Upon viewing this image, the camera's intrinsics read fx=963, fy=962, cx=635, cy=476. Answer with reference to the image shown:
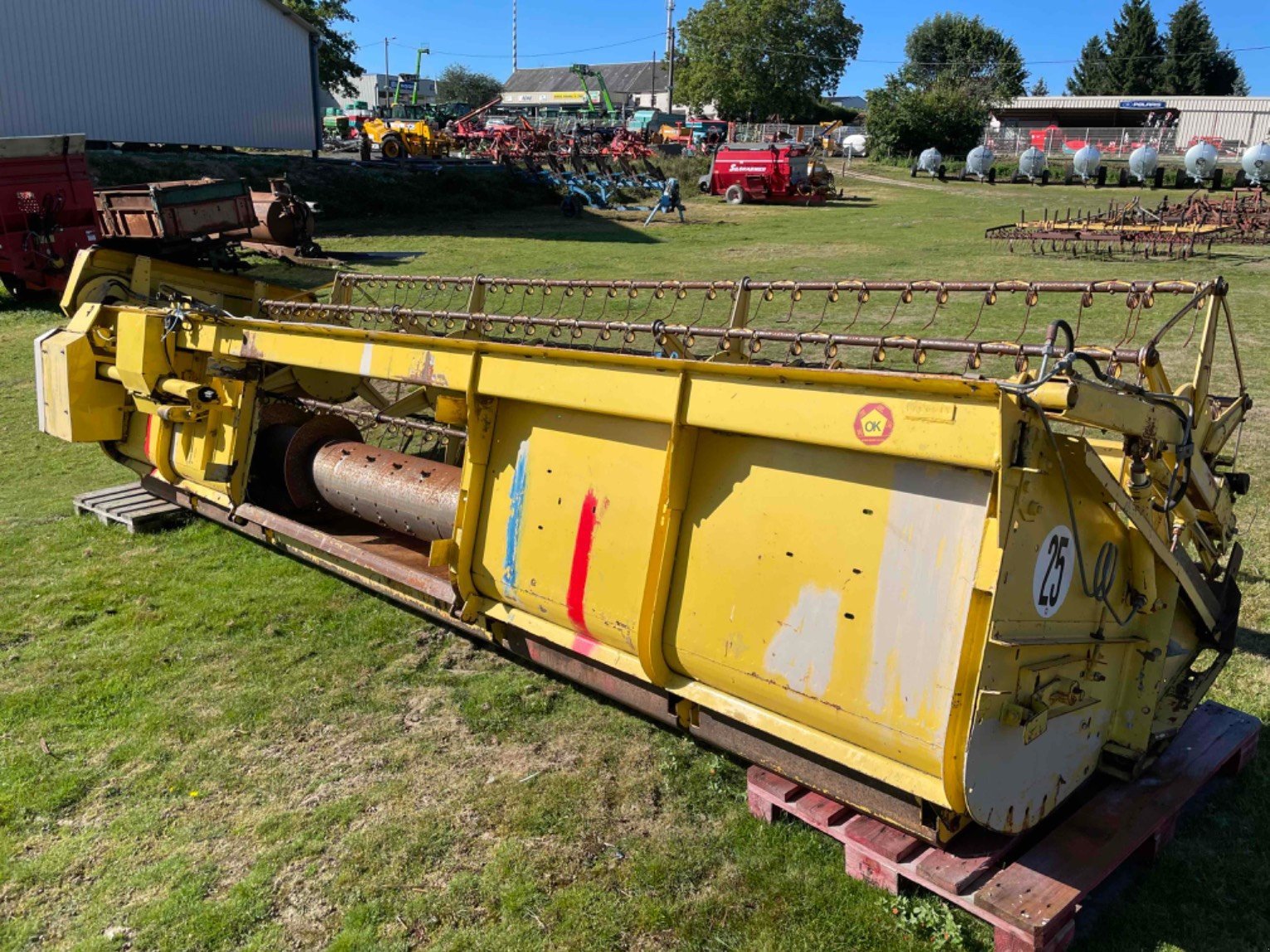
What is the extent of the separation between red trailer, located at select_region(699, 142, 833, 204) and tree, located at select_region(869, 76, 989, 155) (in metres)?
19.7

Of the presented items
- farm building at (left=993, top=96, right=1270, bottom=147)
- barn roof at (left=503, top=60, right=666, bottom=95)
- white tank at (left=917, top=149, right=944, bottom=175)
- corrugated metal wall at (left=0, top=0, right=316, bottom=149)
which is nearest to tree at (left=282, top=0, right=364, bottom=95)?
corrugated metal wall at (left=0, top=0, right=316, bottom=149)

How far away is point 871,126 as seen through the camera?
4609 centimetres

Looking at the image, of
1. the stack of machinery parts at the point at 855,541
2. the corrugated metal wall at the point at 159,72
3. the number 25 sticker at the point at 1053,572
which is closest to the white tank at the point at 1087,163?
the corrugated metal wall at the point at 159,72

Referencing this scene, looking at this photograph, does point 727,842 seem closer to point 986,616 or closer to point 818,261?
point 986,616

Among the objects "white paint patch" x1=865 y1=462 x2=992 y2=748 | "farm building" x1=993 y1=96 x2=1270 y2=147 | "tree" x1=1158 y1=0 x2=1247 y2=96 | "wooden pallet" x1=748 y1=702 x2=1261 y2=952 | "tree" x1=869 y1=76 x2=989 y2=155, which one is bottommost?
"wooden pallet" x1=748 y1=702 x2=1261 y2=952

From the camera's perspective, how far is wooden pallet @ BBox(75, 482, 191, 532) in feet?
18.7

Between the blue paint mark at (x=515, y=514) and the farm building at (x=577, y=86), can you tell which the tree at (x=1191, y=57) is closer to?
the farm building at (x=577, y=86)

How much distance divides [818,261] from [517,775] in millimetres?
14395

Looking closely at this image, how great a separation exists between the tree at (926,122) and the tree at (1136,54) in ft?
88.4

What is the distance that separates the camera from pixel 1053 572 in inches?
97.3

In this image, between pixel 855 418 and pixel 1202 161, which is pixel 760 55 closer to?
pixel 1202 161

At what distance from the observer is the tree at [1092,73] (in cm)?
6766

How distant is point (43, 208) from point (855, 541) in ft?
44.2

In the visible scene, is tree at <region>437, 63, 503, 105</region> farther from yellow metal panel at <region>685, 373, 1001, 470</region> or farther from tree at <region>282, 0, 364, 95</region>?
yellow metal panel at <region>685, 373, 1001, 470</region>
